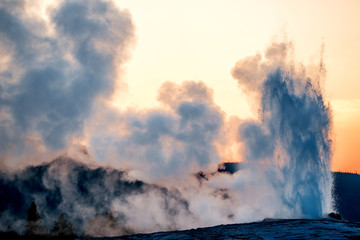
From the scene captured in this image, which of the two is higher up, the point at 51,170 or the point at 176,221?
the point at 51,170

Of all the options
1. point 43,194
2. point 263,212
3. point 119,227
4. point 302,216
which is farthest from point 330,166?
point 43,194

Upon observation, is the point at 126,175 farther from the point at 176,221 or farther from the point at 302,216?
the point at 302,216

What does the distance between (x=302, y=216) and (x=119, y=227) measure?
6416 cm

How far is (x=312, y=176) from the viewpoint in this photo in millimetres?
33875

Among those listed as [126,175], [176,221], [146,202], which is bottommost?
[176,221]

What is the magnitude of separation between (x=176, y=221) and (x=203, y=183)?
50.5ft

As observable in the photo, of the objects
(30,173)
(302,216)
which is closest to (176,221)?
(30,173)

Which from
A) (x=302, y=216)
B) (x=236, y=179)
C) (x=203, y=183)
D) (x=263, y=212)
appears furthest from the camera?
(x=203, y=183)

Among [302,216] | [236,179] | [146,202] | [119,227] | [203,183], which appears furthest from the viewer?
[146,202]

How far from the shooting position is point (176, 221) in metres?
92.4

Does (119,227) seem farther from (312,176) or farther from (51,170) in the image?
A: (312,176)

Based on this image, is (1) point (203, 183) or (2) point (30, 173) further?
(2) point (30, 173)

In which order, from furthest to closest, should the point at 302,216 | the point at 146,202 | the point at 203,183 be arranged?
the point at 146,202
the point at 203,183
the point at 302,216

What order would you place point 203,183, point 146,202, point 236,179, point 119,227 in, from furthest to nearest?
point 146,202 → point 203,183 → point 119,227 → point 236,179
